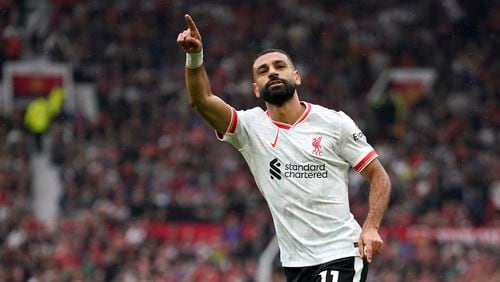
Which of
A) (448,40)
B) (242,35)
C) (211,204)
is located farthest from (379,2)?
(211,204)

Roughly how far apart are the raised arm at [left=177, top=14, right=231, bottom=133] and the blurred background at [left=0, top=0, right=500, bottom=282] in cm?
589

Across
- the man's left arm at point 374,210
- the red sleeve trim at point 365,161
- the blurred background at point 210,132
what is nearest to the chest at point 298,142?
the red sleeve trim at point 365,161

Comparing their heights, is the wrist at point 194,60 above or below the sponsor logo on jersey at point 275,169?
above

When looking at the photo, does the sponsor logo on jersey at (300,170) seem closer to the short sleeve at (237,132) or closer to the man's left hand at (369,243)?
the short sleeve at (237,132)

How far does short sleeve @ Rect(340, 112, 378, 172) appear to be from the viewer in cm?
704

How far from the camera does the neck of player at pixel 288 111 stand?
7.09 m

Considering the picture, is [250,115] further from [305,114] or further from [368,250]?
[368,250]

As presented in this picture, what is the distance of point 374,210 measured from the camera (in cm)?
688

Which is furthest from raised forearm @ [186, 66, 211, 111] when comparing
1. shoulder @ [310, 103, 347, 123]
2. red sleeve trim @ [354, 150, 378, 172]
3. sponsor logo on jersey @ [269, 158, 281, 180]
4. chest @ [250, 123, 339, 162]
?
red sleeve trim @ [354, 150, 378, 172]

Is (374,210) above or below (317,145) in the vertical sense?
below

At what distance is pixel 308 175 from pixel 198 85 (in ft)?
2.62

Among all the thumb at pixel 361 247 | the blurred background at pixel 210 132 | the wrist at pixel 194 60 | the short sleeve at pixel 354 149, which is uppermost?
the wrist at pixel 194 60

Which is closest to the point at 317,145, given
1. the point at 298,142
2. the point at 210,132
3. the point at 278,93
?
the point at 298,142

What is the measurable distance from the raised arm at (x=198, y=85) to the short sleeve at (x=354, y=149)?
666mm
